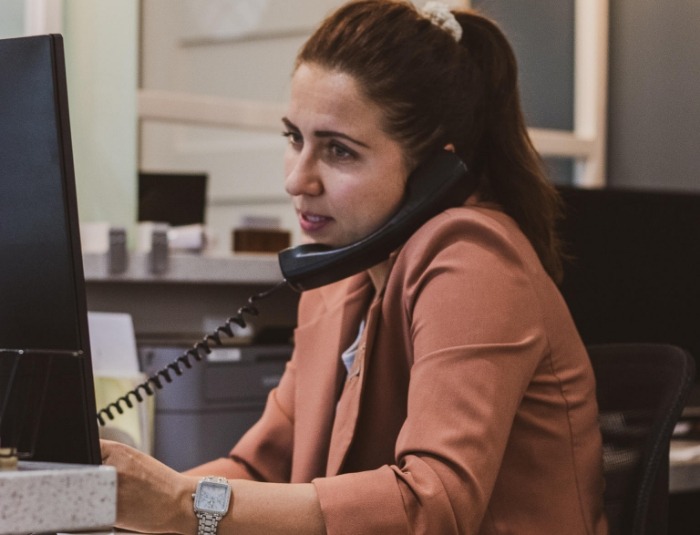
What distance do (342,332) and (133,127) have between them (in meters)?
1.22

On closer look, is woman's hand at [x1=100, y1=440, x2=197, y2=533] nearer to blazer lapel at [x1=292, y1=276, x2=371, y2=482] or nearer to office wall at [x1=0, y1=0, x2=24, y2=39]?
blazer lapel at [x1=292, y1=276, x2=371, y2=482]

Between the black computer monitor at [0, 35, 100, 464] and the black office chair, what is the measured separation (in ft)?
2.45

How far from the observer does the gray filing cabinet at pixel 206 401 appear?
209 centimetres

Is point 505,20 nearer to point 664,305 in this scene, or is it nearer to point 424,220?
point 664,305

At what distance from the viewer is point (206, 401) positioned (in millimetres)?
2131

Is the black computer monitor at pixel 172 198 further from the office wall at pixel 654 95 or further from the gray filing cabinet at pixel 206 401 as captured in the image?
the office wall at pixel 654 95

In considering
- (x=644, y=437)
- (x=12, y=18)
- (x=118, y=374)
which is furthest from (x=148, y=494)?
(x=12, y=18)

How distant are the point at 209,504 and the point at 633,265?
5.11 ft

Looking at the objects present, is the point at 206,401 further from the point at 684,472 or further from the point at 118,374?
the point at 684,472

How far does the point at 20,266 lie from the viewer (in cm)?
81

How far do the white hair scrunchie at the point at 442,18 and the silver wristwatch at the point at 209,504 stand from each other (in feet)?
2.25

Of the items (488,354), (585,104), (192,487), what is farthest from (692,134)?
(192,487)

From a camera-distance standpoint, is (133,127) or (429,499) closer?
(429,499)

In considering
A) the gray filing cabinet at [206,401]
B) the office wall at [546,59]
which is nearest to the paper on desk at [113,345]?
the gray filing cabinet at [206,401]
